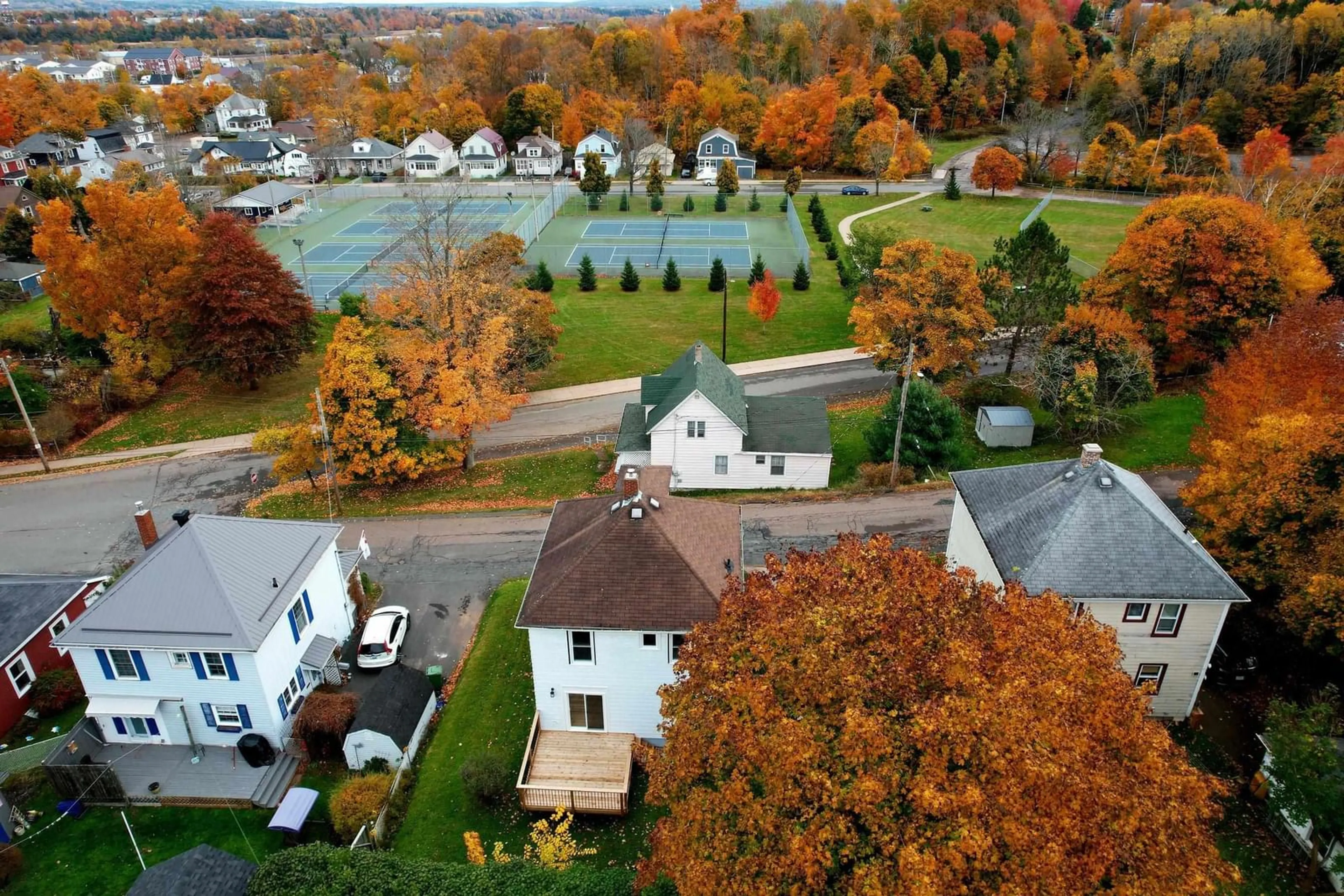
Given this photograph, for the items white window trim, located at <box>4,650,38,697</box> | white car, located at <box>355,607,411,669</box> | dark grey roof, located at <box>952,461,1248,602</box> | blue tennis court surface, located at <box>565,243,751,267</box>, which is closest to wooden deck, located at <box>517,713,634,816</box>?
white car, located at <box>355,607,411,669</box>

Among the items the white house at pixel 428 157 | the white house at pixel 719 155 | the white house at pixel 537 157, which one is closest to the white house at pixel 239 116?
the white house at pixel 428 157

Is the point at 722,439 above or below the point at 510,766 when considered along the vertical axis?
above

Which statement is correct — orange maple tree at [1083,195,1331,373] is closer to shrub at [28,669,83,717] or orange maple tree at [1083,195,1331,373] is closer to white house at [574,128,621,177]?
shrub at [28,669,83,717]

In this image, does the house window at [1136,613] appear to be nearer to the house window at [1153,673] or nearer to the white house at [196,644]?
the house window at [1153,673]

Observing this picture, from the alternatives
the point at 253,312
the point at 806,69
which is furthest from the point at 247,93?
the point at 253,312

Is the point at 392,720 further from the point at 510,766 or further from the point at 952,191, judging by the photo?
the point at 952,191

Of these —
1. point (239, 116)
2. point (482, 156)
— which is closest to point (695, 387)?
point (482, 156)
